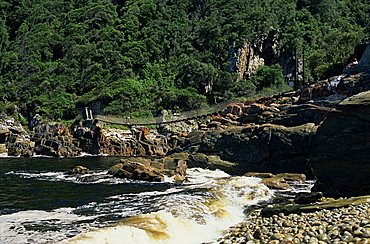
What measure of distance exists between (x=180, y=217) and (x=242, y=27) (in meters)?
83.9

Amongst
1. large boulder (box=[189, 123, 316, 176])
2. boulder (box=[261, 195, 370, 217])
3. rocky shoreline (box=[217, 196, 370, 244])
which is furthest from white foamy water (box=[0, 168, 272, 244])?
large boulder (box=[189, 123, 316, 176])

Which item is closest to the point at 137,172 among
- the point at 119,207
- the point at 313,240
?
the point at 119,207

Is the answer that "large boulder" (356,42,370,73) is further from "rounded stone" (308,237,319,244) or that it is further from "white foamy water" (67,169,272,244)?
"rounded stone" (308,237,319,244)

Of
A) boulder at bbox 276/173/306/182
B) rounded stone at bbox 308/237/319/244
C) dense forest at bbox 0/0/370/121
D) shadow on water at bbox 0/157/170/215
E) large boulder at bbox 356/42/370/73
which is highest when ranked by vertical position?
dense forest at bbox 0/0/370/121

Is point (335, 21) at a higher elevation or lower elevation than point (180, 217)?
higher

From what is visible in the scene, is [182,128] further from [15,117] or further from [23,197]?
[23,197]

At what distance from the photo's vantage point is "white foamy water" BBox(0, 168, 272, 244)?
1648cm

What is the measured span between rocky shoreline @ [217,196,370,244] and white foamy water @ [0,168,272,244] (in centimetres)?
150

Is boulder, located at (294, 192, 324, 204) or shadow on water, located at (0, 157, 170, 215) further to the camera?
shadow on water, located at (0, 157, 170, 215)

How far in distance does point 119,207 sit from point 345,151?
11.6m

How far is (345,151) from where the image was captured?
2138 centimetres

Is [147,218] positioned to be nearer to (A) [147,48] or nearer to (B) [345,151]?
(B) [345,151]

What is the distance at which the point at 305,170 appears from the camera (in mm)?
32969

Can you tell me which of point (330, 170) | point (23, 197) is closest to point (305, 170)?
point (330, 170)
